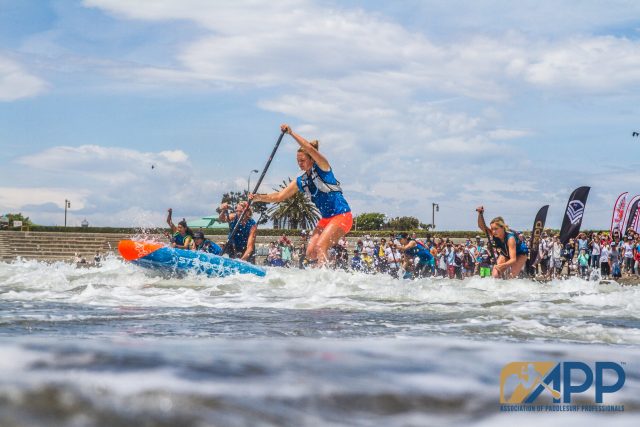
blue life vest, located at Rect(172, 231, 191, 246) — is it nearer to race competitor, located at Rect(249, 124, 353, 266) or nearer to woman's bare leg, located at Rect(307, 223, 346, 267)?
race competitor, located at Rect(249, 124, 353, 266)

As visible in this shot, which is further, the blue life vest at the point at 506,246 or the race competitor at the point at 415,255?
the race competitor at the point at 415,255

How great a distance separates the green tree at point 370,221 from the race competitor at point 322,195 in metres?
92.7

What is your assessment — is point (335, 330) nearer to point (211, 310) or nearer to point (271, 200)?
point (211, 310)

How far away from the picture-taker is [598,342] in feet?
13.1

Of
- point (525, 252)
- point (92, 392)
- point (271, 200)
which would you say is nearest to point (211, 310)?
point (92, 392)

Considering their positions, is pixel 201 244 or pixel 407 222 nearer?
pixel 201 244

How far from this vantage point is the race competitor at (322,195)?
31.0 ft

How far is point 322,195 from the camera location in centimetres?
969

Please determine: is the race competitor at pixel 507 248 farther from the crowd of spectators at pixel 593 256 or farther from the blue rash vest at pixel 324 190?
the crowd of spectators at pixel 593 256

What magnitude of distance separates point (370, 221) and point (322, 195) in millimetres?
96750

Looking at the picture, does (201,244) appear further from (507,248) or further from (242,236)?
(507,248)

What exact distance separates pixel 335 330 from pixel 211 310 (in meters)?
1.79

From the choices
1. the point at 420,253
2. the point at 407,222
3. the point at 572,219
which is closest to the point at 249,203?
the point at 420,253

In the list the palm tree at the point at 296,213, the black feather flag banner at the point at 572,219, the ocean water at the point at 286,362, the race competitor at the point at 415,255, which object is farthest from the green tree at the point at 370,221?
the ocean water at the point at 286,362
